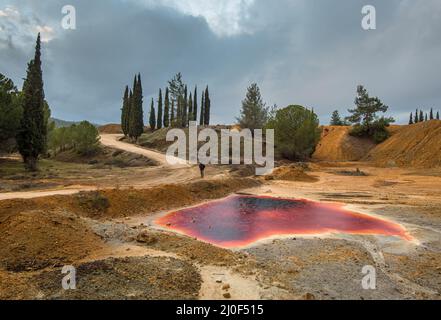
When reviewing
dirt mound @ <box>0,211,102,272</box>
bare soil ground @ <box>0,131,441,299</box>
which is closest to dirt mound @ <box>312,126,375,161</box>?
bare soil ground @ <box>0,131,441,299</box>

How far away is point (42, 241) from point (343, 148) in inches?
2195

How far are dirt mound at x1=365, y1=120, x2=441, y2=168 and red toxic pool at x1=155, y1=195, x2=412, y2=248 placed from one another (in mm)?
28299

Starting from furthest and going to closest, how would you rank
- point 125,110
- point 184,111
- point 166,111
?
point 166,111
point 125,110
point 184,111

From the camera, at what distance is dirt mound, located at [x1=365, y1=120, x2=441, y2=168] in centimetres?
4084

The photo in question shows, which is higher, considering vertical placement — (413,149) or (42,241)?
(413,149)

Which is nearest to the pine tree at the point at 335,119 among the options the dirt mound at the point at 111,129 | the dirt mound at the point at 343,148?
the dirt mound at the point at 343,148

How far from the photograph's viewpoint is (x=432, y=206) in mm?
18219

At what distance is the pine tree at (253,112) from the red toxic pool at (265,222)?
1675 inches

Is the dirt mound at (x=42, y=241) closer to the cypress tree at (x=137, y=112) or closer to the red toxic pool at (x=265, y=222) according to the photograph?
the red toxic pool at (x=265, y=222)

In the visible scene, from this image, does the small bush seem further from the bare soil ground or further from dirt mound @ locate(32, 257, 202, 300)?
dirt mound @ locate(32, 257, 202, 300)

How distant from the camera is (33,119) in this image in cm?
3198

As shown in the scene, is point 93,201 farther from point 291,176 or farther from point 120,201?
point 291,176

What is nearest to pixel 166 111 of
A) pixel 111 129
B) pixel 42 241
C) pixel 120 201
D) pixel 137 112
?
pixel 137 112
